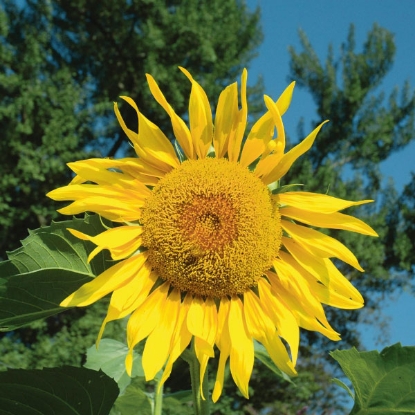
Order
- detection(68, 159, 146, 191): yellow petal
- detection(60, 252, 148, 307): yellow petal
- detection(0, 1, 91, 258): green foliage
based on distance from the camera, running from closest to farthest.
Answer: detection(60, 252, 148, 307): yellow petal, detection(68, 159, 146, 191): yellow petal, detection(0, 1, 91, 258): green foliage

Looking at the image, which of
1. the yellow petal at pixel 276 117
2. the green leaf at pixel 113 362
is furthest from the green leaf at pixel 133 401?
the yellow petal at pixel 276 117

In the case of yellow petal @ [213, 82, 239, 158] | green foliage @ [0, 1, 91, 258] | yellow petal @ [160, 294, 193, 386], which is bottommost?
yellow petal @ [160, 294, 193, 386]

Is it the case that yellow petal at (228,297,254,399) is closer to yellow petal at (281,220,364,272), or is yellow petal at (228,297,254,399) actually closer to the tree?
yellow petal at (281,220,364,272)

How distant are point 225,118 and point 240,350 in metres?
0.31

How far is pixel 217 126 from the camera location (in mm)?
865

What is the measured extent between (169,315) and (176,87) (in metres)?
9.33

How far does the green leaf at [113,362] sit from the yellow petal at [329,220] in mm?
442

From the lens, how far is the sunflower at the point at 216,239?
786 millimetres

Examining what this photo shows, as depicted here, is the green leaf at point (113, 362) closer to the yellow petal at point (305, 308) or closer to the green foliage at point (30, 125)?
the yellow petal at point (305, 308)

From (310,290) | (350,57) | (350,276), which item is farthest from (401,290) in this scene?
(310,290)

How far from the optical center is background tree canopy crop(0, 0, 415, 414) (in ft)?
29.6

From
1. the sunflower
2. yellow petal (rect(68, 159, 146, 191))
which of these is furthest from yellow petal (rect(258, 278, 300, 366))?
yellow petal (rect(68, 159, 146, 191))

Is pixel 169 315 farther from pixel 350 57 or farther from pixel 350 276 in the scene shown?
pixel 350 57

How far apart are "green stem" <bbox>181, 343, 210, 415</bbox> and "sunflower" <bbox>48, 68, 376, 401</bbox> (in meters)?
0.01
